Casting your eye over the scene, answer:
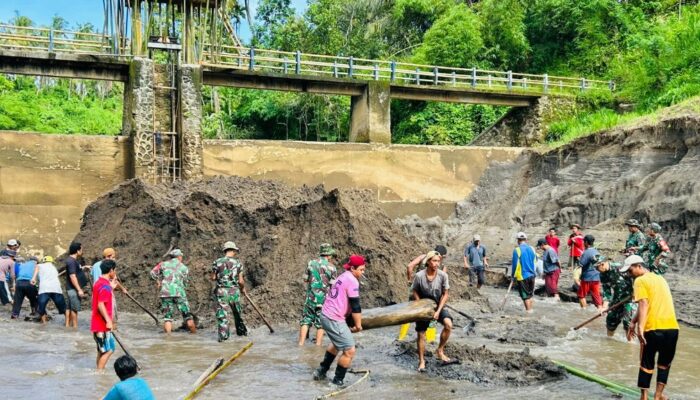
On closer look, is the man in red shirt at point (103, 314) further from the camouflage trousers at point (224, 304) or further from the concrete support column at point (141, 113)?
the concrete support column at point (141, 113)

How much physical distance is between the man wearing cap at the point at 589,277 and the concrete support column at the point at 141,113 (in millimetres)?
16312

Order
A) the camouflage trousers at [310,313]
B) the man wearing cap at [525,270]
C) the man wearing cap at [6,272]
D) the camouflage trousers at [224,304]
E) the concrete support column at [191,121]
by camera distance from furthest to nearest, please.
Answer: the concrete support column at [191,121], the man wearing cap at [6,272], the man wearing cap at [525,270], the camouflage trousers at [224,304], the camouflage trousers at [310,313]

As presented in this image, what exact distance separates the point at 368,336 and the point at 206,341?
285cm

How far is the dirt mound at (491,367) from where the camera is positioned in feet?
31.5

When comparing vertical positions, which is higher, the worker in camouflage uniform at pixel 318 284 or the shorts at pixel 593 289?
the worker in camouflage uniform at pixel 318 284

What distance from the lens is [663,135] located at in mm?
24125

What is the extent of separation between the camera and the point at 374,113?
102 feet

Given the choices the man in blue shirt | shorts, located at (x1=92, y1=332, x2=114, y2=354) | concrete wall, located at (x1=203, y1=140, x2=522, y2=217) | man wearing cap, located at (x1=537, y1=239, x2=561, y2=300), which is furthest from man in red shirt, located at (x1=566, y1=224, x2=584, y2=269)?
the man in blue shirt

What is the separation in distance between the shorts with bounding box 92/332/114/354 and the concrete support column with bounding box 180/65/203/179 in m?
17.5

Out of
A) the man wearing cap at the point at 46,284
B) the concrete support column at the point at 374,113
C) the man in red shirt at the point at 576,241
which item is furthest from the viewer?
the concrete support column at the point at 374,113

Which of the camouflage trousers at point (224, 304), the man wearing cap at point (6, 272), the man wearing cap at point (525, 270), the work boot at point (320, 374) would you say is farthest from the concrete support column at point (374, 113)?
the work boot at point (320, 374)

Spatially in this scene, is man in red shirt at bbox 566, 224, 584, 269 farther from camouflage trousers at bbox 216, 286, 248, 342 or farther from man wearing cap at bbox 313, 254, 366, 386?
man wearing cap at bbox 313, 254, 366, 386

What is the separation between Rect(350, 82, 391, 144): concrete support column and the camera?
30.9 meters

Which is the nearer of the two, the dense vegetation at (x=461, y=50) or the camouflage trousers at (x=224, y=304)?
the camouflage trousers at (x=224, y=304)
